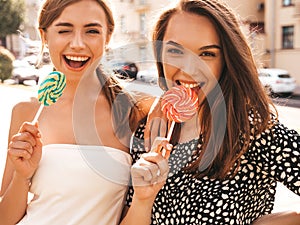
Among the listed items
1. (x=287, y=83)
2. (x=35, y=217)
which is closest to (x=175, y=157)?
(x=35, y=217)

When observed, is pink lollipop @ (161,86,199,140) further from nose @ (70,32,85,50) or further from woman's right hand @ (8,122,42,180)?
woman's right hand @ (8,122,42,180)

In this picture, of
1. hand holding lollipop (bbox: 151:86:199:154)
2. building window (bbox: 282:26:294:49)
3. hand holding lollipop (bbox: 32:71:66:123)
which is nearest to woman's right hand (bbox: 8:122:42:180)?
hand holding lollipop (bbox: 32:71:66:123)

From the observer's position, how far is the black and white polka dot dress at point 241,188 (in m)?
1.75

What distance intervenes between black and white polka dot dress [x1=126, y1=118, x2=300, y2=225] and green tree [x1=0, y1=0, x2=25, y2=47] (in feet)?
112

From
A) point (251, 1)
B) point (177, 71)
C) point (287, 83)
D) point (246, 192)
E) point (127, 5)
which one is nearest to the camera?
point (246, 192)

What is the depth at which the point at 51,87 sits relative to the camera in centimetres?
211

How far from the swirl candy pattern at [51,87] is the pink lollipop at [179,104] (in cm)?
48

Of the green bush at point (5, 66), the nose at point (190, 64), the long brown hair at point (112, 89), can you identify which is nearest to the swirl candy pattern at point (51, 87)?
the long brown hair at point (112, 89)

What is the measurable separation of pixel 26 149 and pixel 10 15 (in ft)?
112

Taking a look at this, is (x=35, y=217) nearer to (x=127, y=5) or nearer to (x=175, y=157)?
(x=175, y=157)

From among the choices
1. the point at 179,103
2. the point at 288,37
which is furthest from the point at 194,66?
the point at 288,37

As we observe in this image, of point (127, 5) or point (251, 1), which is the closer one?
point (251, 1)

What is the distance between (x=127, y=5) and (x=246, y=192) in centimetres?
3355

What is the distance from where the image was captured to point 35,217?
2.09 metres
